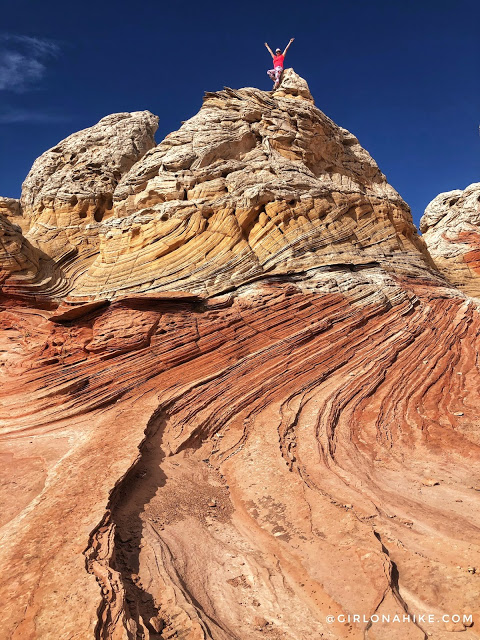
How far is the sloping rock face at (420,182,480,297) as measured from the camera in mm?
27156

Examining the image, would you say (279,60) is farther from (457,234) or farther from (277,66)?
(457,234)

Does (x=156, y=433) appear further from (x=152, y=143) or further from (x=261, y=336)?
(x=152, y=143)

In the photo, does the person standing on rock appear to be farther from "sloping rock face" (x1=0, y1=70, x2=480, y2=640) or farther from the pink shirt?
"sloping rock face" (x1=0, y1=70, x2=480, y2=640)

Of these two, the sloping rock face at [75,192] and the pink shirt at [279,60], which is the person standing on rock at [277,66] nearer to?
the pink shirt at [279,60]

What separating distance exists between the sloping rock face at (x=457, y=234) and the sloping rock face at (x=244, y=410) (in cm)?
906

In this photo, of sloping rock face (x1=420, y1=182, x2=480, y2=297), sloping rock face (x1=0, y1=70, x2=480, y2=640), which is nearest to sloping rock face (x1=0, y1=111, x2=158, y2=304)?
sloping rock face (x1=0, y1=70, x2=480, y2=640)

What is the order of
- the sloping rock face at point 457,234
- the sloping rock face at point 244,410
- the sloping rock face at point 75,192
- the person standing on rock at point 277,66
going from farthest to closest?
the sloping rock face at point 457,234
the person standing on rock at point 277,66
the sloping rock face at point 75,192
the sloping rock face at point 244,410

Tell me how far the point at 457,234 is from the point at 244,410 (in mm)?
27738

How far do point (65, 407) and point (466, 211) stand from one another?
33.6 m

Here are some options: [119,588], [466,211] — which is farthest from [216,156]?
[466,211]

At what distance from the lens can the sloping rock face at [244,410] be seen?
4.89 metres

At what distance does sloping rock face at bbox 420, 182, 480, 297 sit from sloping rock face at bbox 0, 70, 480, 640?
29.7ft

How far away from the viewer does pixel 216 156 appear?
57.5 ft

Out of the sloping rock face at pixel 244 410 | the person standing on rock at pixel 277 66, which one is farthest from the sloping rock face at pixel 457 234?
the person standing on rock at pixel 277 66
